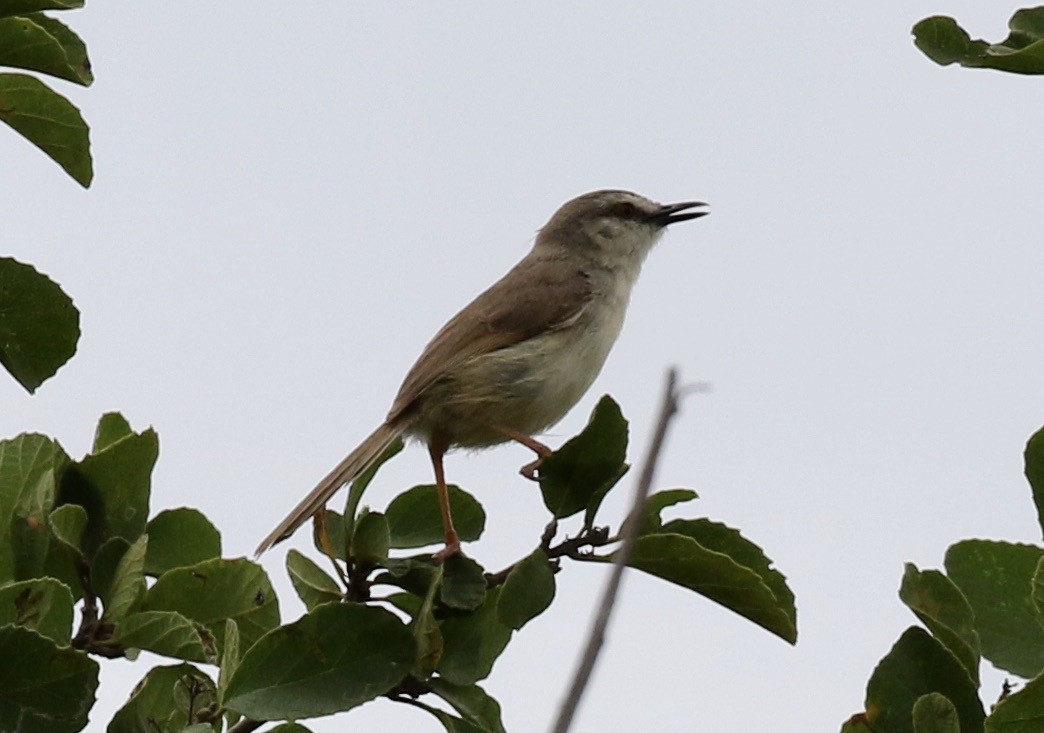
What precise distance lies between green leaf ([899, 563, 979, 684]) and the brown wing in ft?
9.00

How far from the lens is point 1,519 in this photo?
9.38 feet

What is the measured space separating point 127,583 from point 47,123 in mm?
968

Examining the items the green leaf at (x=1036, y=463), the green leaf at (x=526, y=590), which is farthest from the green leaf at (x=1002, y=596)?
the green leaf at (x=526, y=590)

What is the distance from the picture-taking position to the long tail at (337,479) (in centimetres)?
373

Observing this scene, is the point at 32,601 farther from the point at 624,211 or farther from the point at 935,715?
the point at 624,211

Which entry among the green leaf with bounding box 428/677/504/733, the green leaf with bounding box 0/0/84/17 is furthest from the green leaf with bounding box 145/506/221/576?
the green leaf with bounding box 0/0/84/17

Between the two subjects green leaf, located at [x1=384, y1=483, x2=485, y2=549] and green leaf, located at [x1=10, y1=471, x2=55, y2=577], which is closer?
green leaf, located at [x1=10, y1=471, x2=55, y2=577]

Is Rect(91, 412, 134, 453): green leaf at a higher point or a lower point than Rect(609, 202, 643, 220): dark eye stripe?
lower

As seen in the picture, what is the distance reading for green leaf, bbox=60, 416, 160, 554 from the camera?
280 centimetres

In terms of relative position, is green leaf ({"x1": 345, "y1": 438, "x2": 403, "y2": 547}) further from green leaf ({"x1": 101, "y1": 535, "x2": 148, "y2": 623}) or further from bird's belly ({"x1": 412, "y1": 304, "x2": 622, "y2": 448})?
bird's belly ({"x1": 412, "y1": 304, "x2": 622, "y2": 448})

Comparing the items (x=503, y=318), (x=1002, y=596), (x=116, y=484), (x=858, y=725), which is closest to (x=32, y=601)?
(x=116, y=484)

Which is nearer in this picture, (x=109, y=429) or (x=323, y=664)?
(x=323, y=664)

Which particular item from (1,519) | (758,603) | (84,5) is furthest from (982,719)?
(84,5)

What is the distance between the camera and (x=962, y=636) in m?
2.63
